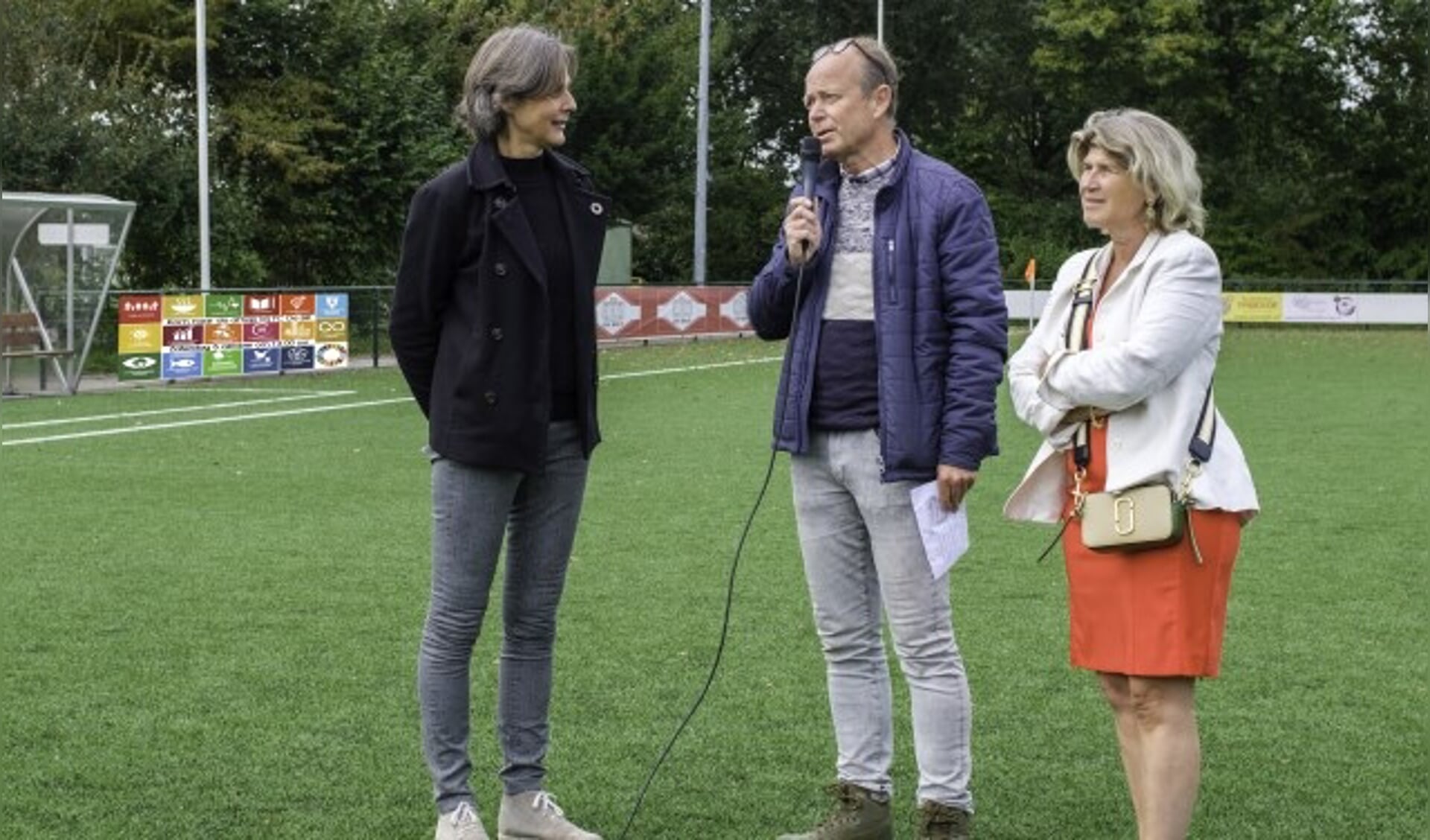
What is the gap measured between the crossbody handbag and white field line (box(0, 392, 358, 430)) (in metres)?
14.2

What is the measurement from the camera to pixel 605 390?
25.9 meters

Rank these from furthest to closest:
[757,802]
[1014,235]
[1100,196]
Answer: [1014,235] → [757,802] → [1100,196]

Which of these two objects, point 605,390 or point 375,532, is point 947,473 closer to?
point 375,532

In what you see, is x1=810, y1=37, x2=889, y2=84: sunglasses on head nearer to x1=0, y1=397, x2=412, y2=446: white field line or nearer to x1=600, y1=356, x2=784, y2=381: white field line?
x1=0, y1=397, x2=412, y2=446: white field line

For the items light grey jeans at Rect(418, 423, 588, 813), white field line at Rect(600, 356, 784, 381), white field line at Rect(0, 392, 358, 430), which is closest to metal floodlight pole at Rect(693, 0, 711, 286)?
white field line at Rect(600, 356, 784, 381)

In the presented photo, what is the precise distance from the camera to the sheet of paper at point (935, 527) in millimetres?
5215

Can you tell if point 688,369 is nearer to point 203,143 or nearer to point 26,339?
point 203,143

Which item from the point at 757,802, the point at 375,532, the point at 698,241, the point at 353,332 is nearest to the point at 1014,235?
the point at 698,241

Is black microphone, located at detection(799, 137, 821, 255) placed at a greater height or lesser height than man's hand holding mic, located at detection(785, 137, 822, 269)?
greater

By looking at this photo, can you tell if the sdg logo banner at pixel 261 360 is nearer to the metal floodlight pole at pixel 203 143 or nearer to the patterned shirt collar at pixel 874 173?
the metal floodlight pole at pixel 203 143

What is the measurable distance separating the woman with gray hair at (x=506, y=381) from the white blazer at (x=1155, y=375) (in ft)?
3.65

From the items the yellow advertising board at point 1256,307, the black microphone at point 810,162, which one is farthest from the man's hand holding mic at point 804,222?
the yellow advertising board at point 1256,307

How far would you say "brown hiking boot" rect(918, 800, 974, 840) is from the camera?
17.6 ft

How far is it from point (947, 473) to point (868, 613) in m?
0.52
